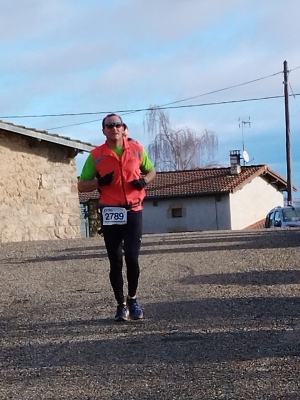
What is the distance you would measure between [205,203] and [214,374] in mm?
42254

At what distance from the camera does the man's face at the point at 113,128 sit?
6.66m

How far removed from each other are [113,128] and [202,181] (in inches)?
1629

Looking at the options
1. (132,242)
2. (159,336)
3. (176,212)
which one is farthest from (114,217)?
(176,212)

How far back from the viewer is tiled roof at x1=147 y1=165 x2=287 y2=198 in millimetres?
46188

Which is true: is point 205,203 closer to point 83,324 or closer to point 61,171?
point 61,171

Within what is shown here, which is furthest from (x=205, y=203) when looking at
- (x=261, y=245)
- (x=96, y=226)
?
(x=261, y=245)

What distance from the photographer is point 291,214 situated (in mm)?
28219

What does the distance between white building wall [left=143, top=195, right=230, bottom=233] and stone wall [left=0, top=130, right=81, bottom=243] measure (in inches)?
973

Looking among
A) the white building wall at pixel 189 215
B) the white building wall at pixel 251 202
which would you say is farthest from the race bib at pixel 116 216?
the white building wall at pixel 251 202

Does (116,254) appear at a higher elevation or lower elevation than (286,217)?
lower

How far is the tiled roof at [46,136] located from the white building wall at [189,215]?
2450 centimetres

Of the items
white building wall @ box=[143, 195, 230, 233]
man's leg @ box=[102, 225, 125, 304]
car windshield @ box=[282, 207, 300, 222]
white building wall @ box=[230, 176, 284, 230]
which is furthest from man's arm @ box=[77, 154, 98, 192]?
white building wall @ box=[230, 176, 284, 230]

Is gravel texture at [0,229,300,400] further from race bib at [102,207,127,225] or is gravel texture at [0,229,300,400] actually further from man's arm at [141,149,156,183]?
man's arm at [141,149,156,183]

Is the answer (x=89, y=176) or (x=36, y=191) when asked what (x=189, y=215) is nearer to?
(x=36, y=191)
